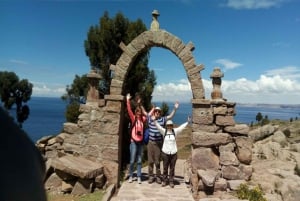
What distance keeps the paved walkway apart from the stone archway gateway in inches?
14.6

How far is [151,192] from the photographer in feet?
27.3

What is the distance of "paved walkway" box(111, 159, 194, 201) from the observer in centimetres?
785

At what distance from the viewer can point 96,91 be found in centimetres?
939

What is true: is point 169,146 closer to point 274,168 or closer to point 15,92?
point 274,168

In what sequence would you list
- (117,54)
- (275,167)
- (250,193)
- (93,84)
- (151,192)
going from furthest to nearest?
(117,54) < (275,167) < (93,84) < (151,192) < (250,193)

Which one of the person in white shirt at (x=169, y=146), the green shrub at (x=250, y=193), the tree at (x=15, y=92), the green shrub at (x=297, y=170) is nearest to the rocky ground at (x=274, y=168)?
the green shrub at (x=297, y=170)

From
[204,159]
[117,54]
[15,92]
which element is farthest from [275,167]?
[15,92]

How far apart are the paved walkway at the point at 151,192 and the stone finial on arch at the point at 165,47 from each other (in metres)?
2.44

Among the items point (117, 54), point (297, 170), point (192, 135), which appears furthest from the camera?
point (117, 54)

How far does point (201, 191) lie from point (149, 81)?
7.40 metres

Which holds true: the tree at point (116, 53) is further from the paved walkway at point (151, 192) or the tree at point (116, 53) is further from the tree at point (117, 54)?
the paved walkway at point (151, 192)

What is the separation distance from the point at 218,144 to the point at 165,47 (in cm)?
293

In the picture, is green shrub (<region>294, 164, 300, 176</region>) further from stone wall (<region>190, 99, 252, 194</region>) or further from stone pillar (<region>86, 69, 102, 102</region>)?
stone pillar (<region>86, 69, 102, 102</region>)

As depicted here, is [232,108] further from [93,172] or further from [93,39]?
[93,39]
